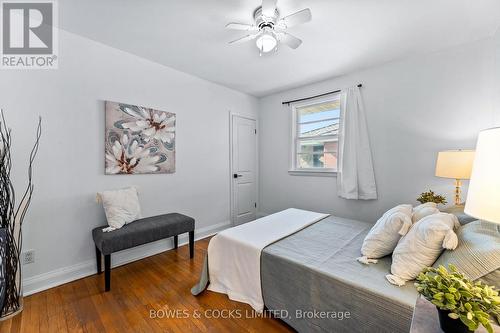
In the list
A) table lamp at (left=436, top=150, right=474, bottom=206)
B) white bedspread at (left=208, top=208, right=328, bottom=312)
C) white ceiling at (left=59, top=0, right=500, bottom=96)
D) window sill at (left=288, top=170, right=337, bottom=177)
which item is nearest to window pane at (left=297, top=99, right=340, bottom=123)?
white ceiling at (left=59, top=0, right=500, bottom=96)

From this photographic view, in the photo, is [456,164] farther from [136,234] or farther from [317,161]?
[136,234]

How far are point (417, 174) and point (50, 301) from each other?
4.05 m

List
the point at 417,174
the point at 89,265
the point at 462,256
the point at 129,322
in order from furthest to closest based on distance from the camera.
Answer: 1. the point at 417,174
2. the point at 89,265
3. the point at 129,322
4. the point at 462,256

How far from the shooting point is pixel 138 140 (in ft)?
8.80

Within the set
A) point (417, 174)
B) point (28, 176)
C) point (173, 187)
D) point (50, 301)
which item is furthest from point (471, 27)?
point (50, 301)

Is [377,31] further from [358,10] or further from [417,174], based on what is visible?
[417,174]

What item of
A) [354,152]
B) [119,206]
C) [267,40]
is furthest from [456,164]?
[119,206]

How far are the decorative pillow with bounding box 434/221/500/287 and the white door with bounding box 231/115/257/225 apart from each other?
3.03 m

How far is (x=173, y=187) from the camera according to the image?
3072 millimetres

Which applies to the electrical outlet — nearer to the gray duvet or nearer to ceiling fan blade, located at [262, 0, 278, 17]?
the gray duvet

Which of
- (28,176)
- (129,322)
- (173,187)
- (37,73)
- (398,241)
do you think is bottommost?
(129,322)

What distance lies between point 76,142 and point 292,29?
98.0 inches

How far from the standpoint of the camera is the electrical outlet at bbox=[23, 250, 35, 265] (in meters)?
1.99

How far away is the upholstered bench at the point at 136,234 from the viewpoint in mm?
2043
